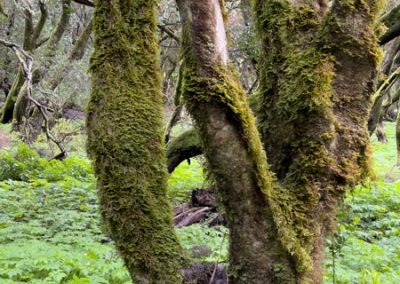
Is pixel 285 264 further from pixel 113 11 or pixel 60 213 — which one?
pixel 60 213

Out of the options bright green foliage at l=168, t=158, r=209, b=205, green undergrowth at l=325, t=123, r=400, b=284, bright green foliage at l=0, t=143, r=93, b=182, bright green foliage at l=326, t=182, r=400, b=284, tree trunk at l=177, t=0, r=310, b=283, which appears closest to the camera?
tree trunk at l=177, t=0, r=310, b=283

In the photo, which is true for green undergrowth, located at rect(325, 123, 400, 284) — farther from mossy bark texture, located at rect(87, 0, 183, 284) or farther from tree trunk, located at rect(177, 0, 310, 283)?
mossy bark texture, located at rect(87, 0, 183, 284)

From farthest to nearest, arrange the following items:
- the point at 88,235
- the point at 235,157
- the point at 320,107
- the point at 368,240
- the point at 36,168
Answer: the point at 36,168, the point at 368,240, the point at 88,235, the point at 320,107, the point at 235,157

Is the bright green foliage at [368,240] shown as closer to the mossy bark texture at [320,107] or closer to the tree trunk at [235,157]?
the mossy bark texture at [320,107]

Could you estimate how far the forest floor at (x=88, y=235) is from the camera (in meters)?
4.88

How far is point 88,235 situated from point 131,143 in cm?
430

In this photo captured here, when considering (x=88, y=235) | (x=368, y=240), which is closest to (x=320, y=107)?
(x=88, y=235)

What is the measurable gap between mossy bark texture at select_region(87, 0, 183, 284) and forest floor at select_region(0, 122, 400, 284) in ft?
1.88

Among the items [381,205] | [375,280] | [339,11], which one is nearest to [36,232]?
[375,280]

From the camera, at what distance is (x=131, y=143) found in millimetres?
2674

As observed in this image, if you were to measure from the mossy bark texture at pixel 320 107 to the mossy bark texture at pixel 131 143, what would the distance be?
68 cm

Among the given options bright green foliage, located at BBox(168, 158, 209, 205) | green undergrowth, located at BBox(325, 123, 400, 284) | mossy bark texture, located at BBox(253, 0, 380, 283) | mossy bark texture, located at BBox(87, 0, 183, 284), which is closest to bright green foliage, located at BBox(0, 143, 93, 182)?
bright green foliage, located at BBox(168, 158, 209, 205)

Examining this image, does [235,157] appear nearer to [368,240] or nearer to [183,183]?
[368,240]

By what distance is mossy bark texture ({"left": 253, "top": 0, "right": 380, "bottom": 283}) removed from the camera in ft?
9.06
